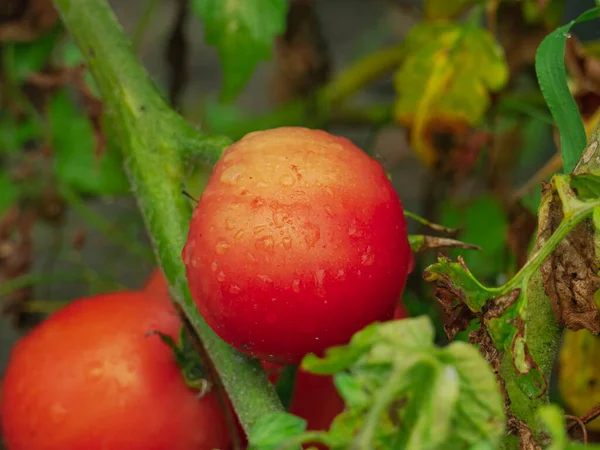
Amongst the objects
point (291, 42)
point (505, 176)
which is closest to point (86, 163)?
point (291, 42)

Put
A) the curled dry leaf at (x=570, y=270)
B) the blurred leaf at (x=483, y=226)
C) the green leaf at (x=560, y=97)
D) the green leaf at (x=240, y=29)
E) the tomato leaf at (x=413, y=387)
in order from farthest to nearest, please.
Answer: the blurred leaf at (x=483, y=226), the green leaf at (x=240, y=29), the green leaf at (x=560, y=97), the curled dry leaf at (x=570, y=270), the tomato leaf at (x=413, y=387)

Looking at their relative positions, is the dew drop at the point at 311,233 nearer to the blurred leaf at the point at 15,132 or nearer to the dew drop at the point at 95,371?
the dew drop at the point at 95,371

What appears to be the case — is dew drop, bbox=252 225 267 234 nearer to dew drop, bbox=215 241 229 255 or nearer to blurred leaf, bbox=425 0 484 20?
dew drop, bbox=215 241 229 255

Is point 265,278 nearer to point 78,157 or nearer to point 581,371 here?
point 581,371

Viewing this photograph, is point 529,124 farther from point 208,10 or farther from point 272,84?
point 208,10

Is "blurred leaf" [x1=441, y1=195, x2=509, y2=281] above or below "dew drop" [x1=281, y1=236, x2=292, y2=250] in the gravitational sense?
below

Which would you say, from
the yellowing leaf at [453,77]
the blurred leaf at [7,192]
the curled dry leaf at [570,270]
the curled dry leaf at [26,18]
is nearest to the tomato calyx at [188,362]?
the curled dry leaf at [570,270]

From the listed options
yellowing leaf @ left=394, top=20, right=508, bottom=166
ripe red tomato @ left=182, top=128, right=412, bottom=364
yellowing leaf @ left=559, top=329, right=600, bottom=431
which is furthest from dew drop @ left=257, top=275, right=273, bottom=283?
yellowing leaf @ left=394, top=20, right=508, bottom=166
